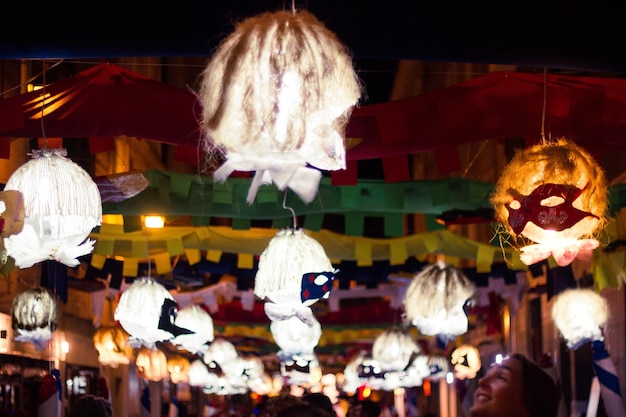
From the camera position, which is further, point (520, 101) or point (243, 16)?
point (520, 101)

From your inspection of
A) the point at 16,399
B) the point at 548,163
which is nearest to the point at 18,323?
the point at 16,399

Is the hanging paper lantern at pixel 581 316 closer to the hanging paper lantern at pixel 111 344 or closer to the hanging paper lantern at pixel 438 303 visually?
the hanging paper lantern at pixel 438 303

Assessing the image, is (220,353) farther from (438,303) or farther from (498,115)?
(498,115)

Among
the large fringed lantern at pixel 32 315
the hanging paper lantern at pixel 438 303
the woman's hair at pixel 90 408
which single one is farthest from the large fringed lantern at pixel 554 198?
the large fringed lantern at pixel 32 315

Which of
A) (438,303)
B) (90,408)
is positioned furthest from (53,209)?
(438,303)

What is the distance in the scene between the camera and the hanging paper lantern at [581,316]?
11.6 metres

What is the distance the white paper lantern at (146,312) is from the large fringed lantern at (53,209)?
3745 millimetres

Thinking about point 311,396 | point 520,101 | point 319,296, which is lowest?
point 311,396

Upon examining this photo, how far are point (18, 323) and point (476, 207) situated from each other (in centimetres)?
464

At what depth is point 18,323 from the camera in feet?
35.8

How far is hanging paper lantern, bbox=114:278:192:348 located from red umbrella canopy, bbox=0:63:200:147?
8.49 ft

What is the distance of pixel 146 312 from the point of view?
9875 mm

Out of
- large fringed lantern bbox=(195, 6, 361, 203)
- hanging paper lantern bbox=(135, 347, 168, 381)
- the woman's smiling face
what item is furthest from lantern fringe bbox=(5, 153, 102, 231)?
hanging paper lantern bbox=(135, 347, 168, 381)

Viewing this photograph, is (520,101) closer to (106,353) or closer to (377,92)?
(106,353)
